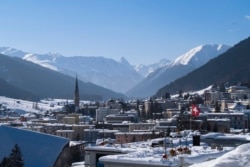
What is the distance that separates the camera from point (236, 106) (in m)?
103

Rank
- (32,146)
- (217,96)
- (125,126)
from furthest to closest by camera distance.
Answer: (217,96), (125,126), (32,146)

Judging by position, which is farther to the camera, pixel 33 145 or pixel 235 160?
pixel 33 145

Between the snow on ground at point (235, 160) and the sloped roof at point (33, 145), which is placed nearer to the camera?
the snow on ground at point (235, 160)

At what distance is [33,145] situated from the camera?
56.5 m

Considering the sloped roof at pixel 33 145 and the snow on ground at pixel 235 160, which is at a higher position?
the snow on ground at pixel 235 160

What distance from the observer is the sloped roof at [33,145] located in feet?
175

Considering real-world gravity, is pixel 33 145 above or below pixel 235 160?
below

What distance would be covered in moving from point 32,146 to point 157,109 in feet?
236

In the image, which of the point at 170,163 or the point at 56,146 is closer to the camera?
the point at 170,163

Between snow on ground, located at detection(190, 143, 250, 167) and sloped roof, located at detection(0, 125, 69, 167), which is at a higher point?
snow on ground, located at detection(190, 143, 250, 167)

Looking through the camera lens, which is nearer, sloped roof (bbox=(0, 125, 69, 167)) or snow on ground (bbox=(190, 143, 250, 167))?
snow on ground (bbox=(190, 143, 250, 167))

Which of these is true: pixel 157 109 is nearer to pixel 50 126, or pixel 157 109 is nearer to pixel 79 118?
pixel 79 118

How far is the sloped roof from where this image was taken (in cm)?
5341

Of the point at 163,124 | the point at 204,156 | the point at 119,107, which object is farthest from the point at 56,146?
the point at 119,107
